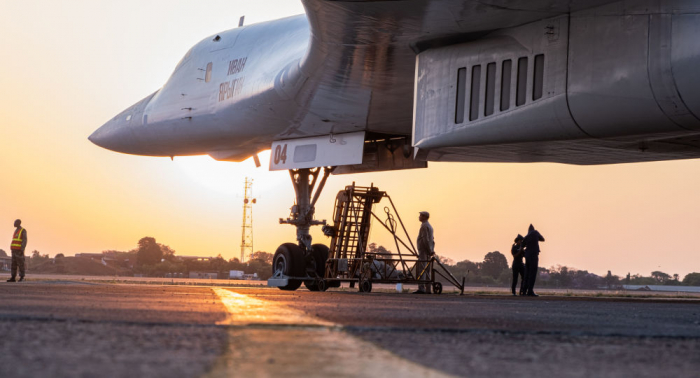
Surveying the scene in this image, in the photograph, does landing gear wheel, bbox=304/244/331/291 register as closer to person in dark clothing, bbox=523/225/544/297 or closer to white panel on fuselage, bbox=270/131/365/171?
white panel on fuselage, bbox=270/131/365/171

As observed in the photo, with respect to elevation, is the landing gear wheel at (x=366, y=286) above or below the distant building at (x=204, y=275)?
above

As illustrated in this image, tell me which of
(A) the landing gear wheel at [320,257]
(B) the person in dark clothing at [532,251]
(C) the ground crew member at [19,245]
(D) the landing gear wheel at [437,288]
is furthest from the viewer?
(C) the ground crew member at [19,245]

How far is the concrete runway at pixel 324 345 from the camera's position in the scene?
Result: 2705mm

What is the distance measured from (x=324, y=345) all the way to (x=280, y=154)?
12458mm

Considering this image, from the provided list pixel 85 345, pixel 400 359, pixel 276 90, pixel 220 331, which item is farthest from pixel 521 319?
pixel 276 90

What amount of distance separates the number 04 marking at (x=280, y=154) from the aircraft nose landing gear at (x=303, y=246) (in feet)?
1.02

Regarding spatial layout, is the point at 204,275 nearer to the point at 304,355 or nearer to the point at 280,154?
the point at 280,154

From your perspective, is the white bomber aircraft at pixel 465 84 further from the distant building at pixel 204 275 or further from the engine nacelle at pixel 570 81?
the distant building at pixel 204 275

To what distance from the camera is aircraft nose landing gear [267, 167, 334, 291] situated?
50.3 feet

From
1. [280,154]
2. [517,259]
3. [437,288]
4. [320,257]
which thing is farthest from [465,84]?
[517,259]

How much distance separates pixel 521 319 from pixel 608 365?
2.49 metres

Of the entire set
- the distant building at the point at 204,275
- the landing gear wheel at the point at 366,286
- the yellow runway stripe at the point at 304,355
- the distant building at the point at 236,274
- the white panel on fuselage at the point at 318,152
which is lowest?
the distant building at the point at 204,275

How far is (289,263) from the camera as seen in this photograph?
15.3 metres

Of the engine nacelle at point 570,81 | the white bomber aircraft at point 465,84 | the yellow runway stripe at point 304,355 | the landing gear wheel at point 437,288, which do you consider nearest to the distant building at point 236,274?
the white bomber aircraft at point 465,84
